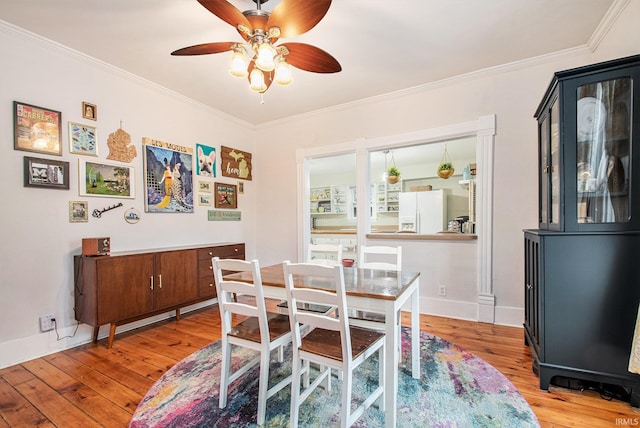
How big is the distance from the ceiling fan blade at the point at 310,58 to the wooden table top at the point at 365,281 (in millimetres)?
1508

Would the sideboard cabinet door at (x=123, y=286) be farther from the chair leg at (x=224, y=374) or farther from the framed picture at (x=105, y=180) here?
the chair leg at (x=224, y=374)

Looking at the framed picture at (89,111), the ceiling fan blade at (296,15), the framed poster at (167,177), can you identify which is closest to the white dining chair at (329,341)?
the ceiling fan blade at (296,15)

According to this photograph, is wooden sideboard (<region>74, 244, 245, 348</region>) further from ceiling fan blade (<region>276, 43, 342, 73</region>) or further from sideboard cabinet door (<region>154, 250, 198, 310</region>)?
ceiling fan blade (<region>276, 43, 342, 73</region>)

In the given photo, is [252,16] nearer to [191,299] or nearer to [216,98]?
[216,98]

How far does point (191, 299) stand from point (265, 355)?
1928mm

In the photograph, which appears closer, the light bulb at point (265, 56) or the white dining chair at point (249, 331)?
the white dining chair at point (249, 331)

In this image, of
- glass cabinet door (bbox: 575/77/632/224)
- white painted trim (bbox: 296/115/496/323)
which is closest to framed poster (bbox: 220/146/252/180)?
white painted trim (bbox: 296/115/496/323)

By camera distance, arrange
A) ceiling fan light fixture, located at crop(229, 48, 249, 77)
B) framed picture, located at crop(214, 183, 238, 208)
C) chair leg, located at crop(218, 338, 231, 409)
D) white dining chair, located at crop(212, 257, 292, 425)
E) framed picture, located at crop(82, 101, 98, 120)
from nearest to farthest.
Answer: white dining chair, located at crop(212, 257, 292, 425)
chair leg, located at crop(218, 338, 231, 409)
ceiling fan light fixture, located at crop(229, 48, 249, 77)
framed picture, located at crop(82, 101, 98, 120)
framed picture, located at crop(214, 183, 238, 208)

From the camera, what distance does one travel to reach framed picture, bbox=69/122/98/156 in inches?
101

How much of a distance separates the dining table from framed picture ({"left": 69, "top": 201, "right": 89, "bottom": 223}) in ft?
5.79

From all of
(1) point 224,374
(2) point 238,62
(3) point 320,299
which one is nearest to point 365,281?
(3) point 320,299

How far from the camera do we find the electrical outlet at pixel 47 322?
93.4 inches

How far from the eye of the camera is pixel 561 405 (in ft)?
5.48

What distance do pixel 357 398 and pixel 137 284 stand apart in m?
2.18
